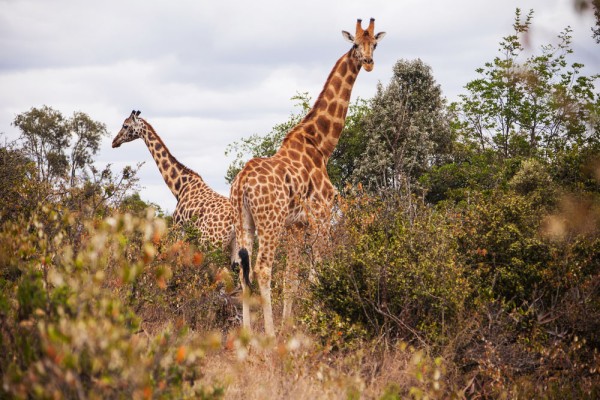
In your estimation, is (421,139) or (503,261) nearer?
(503,261)

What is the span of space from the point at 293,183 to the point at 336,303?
227cm

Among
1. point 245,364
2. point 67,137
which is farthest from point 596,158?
point 67,137

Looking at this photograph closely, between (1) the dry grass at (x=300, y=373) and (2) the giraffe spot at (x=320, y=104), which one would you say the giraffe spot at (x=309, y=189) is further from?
(1) the dry grass at (x=300, y=373)

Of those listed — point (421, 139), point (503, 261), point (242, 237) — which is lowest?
point (503, 261)

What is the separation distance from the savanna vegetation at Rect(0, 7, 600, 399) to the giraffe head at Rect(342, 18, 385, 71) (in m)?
2.56

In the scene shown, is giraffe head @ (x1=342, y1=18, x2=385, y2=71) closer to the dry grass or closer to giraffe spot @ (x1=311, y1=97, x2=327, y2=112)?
giraffe spot @ (x1=311, y1=97, x2=327, y2=112)

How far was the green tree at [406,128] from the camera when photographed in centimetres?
2595

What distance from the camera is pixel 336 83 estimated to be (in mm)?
11047

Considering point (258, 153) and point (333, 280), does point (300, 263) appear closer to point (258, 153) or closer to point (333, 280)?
point (333, 280)

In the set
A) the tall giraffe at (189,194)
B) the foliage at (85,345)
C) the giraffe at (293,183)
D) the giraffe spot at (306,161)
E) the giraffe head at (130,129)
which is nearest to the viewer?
→ the foliage at (85,345)

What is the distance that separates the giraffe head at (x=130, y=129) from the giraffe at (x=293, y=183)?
5.29 meters

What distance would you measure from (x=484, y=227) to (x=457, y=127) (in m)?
19.8

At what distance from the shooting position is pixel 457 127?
2789cm

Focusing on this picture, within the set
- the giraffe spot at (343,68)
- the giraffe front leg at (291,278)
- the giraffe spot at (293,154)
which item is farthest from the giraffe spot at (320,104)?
the giraffe front leg at (291,278)
